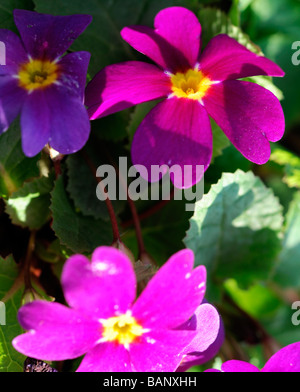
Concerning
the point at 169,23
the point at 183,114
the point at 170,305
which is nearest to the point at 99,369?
the point at 170,305

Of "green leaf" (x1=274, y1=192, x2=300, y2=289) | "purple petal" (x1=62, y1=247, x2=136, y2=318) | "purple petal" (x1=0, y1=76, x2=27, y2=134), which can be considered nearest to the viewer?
"purple petal" (x1=62, y1=247, x2=136, y2=318)

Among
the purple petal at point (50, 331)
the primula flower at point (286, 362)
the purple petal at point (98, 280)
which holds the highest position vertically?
the purple petal at point (98, 280)

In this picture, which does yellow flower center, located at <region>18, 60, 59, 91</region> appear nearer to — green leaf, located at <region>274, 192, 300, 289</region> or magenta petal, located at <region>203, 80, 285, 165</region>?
magenta petal, located at <region>203, 80, 285, 165</region>

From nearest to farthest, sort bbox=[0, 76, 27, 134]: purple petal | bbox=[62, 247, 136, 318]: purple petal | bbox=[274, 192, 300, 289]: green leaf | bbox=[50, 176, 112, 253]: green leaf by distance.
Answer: bbox=[62, 247, 136, 318]: purple petal, bbox=[0, 76, 27, 134]: purple petal, bbox=[50, 176, 112, 253]: green leaf, bbox=[274, 192, 300, 289]: green leaf

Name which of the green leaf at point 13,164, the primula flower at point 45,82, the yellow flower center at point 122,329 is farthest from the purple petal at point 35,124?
the yellow flower center at point 122,329

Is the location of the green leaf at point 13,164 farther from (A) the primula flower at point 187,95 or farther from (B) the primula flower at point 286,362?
(B) the primula flower at point 286,362

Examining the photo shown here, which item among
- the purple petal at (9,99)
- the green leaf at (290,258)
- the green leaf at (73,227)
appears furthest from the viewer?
the green leaf at (290,258)

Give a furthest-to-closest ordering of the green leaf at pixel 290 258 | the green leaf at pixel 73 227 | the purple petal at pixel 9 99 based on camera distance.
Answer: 1. the green leaf at pixel 290 258
2. the green leaf at pixel 73 227
3. the purple petal at pixel 9 99

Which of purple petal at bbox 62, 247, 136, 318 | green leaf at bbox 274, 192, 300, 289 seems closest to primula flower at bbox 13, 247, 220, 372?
purple petal at bbox 62, 247, 136, 318
